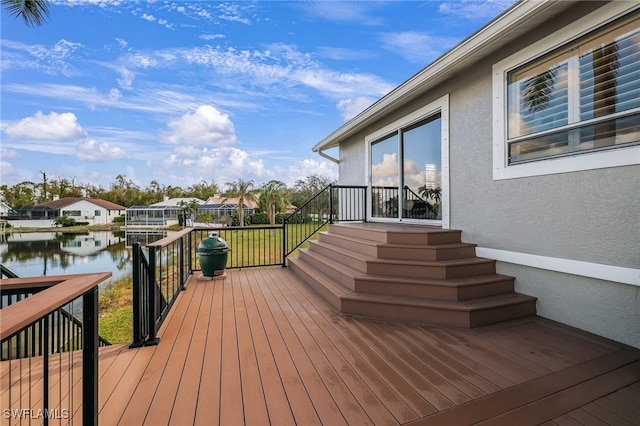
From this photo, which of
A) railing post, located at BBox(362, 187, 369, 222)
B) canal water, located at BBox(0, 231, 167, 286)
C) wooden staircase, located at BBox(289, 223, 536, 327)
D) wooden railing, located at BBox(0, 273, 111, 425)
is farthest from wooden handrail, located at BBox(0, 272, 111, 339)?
canal water, located at BBox(0, 231, 167, 286)

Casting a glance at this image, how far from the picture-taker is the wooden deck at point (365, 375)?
163 centimetres

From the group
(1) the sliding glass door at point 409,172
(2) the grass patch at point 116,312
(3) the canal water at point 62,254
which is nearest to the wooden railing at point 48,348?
(2) the grass patch at point 116,312

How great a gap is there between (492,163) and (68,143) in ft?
166

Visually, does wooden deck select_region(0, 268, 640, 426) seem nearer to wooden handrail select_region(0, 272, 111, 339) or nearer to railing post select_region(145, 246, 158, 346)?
railing post select_region(145, 246, 158, 346)

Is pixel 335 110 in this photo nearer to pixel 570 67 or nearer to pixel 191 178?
pixel 570 67

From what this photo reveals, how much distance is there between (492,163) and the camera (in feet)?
11.4

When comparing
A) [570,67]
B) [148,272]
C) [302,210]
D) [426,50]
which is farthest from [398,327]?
[426,50]

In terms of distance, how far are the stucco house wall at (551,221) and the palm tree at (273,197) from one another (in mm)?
19874

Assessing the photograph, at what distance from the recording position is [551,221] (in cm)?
287

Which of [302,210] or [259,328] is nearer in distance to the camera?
[259,328]

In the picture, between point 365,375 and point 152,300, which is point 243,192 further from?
point 365,375

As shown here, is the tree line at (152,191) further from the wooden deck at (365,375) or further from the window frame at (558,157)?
the wooden deck at (365,375)

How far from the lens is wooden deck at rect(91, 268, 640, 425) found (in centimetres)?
164

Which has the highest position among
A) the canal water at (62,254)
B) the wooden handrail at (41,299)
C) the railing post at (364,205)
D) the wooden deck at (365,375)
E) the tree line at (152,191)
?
the tree line at (152,191)
